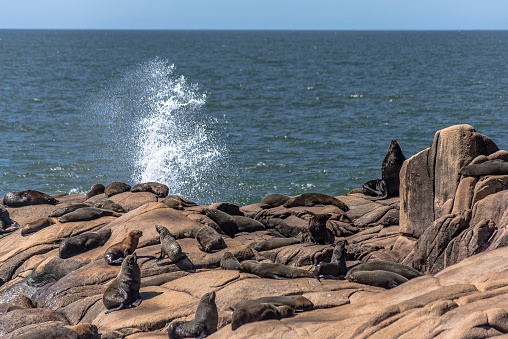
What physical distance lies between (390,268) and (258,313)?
347cm

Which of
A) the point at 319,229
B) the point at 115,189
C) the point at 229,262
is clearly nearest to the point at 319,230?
the point at 319,229

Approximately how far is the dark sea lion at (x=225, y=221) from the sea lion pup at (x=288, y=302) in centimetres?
557

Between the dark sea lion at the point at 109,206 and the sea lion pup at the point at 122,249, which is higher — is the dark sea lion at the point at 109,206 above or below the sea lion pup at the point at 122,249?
below

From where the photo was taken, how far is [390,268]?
10.3m

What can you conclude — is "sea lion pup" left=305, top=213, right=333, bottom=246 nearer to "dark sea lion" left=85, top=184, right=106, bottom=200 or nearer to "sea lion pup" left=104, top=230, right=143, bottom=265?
"sea lion pup" left=104, top=230, right=143, bottom=265

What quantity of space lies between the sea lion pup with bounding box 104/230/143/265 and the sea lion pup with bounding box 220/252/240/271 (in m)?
2.16

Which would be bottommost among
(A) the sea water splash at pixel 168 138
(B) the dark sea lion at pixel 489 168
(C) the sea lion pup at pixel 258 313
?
(A) the sea water splash at pixel 168 138

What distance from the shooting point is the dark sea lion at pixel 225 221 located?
14.2 meters

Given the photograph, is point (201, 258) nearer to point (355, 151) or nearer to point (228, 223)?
point (228, 223)

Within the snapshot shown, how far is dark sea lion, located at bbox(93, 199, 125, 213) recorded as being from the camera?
16163 mm

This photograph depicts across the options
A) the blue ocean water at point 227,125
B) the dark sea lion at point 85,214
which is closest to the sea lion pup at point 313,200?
the dark sea lion at point 85,214

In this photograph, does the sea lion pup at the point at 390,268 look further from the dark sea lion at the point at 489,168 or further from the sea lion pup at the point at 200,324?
the sea lion pup at the point at 200,324

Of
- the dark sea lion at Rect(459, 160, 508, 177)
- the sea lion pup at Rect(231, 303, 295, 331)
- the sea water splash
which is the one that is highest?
the dark sea lion at Rect(459, 160, 508, 177)

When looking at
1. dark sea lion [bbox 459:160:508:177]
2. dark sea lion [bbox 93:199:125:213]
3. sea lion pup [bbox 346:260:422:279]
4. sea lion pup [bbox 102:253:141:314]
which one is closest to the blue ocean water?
dark sea lion [bbox 93:199:125:213]
